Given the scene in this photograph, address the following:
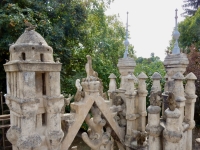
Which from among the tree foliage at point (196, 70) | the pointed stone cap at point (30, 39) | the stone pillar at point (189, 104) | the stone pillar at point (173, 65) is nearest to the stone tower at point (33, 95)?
the pointed stone cap at point (30, 39)

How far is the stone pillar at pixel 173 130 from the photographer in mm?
3793

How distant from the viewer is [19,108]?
124 inches

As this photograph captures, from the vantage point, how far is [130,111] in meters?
5.17

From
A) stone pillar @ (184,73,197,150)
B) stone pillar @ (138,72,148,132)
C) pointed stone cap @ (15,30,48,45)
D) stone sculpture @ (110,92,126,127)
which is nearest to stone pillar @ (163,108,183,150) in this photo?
Result: stone pillar @ (184,73,197,150)

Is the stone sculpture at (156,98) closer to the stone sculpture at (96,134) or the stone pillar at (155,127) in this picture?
the stone pillar at (155,127)

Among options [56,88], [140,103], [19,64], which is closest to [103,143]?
[140,103]

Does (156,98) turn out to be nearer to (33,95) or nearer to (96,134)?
(96,134)

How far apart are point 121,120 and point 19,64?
3.39 metres

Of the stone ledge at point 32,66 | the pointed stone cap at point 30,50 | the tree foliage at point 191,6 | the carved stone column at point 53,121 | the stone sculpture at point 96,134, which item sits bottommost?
the stone sculpture at point 96,134

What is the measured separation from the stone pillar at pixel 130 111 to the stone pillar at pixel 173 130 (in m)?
1.31

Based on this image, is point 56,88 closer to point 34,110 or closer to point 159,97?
point 34,110

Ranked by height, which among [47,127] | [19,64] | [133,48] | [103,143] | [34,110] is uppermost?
[133,48]

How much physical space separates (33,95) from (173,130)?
280 centimetres

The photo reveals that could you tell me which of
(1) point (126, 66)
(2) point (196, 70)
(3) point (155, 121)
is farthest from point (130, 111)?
(2) point (196, 70)
